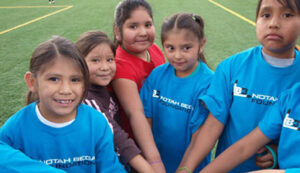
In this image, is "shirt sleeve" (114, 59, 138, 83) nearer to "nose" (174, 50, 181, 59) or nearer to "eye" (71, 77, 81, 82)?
"nose" (174, 50, 181, 59)

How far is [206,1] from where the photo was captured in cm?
1072

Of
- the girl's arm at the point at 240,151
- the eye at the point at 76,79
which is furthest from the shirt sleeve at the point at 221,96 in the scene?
the eye at the point at 76,79

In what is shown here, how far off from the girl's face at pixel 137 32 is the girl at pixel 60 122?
50 cm

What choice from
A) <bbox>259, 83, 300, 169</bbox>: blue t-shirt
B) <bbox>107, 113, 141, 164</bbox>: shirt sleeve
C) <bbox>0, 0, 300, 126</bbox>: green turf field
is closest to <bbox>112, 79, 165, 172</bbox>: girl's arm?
<bbox>107, 113, 141, 164</bbox>: shirt sleeve

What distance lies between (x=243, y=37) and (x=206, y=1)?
5526mm

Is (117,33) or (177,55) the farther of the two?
(117,33)

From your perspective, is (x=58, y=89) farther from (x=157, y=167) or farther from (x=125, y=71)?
(x=157, y=167)

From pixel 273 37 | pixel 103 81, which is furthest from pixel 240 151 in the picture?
pixel 103 81

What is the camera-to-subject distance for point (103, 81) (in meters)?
1.48

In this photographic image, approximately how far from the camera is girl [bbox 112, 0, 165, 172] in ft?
4.98

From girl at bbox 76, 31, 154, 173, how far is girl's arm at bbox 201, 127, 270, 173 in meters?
0.32

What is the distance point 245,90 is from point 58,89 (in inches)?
33.0

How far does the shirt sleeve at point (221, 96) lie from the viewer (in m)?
1.37

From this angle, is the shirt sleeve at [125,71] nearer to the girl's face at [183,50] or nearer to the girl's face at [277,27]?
the girl's face at [183,50]
